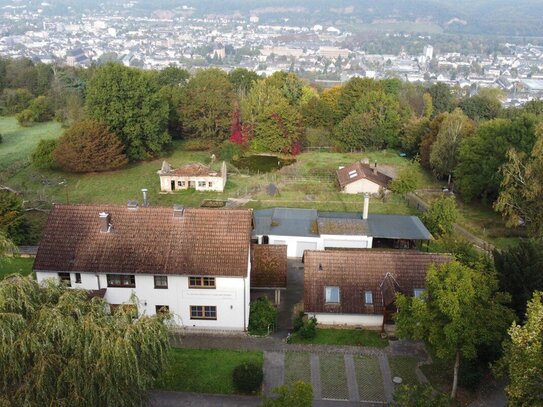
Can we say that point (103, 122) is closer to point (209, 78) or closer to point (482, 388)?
point (209, 78)

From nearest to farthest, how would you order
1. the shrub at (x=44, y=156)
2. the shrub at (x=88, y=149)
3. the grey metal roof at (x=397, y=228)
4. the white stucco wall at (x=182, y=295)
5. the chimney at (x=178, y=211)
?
the white stucco wall at (x=182, y=295) → the chimney at (x=178, y=211) → the grey metal roof at (x=397, y=228) → the shrub at (x=88, y=149) → the shrub at (x=44, y=156)

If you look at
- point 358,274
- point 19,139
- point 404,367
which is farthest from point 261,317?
point 19,139

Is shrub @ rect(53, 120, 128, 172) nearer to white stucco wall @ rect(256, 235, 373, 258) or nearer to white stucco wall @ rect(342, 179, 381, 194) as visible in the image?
white stucco wall @ rect(342, 179, 381, 194)

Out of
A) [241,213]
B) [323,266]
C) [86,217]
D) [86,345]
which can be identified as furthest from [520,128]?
[86,345]

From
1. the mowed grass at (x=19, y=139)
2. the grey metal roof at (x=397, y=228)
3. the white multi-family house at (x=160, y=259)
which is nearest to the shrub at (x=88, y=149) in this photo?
the mowed grass at (x=19, y=139)

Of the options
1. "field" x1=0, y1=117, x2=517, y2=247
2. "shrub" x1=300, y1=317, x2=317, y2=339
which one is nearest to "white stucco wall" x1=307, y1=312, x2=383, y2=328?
"shrub" x1=300, y1=317, x2=317, y2=339

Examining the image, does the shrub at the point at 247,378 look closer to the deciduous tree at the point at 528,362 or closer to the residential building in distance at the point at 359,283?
the residential building in distance at the point at 359,283

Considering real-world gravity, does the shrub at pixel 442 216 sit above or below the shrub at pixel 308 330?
above
